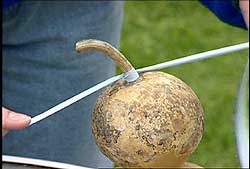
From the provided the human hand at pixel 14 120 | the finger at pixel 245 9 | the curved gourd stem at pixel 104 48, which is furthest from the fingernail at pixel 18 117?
the finger at pixel 245 9

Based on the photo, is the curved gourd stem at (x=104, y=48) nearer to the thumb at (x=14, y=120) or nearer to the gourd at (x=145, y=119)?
the gourd at (x=145, y=119)

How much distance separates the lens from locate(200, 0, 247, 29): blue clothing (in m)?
1.31

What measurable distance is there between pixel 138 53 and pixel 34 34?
1.61 m

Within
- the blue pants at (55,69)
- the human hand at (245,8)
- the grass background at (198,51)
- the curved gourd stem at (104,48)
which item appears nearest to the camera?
the curved gourd stem at (104,48)

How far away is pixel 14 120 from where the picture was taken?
38.8 inches

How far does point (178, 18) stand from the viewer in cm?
330

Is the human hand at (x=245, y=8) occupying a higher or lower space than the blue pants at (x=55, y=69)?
higher

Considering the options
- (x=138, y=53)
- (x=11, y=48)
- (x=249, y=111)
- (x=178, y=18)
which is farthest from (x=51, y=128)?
(x=178, y=18)

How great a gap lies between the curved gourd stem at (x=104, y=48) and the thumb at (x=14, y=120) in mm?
129

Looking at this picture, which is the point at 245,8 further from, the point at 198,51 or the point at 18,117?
the point at 198,51

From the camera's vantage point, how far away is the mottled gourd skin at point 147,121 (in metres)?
0.90

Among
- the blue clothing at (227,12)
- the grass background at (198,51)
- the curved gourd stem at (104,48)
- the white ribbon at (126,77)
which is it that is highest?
the curved gourd stem at (104,48)

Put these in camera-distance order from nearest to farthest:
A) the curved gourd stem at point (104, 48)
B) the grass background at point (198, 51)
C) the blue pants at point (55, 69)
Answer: the curved gourd stem at point (104, 48) < the blue pants at point (55, 69) < the grass background at point (198, 51)

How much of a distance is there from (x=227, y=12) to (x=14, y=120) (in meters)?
0.47
